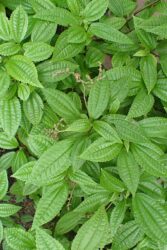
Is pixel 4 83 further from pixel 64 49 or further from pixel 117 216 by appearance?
pixel 117 216

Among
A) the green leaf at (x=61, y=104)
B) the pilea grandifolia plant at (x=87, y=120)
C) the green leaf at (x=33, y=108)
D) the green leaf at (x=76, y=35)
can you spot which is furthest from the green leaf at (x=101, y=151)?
the green leaf at (x=76, y=35)

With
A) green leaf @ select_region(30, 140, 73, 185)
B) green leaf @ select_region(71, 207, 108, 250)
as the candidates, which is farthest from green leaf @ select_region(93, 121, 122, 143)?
green leaf @ select_region(71, 207, 108, 250)

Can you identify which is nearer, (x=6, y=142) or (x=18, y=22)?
(x=18, y=22)

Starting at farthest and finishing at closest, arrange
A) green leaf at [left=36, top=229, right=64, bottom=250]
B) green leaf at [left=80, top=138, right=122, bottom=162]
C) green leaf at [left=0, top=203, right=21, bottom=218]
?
green leaf at [left=0, top=203, right=21, bottom=218] → green leaf at [left=80, top=138, right=122, bottom=162] → green leaf at [left=36, top=229, right=64, bottom=250]

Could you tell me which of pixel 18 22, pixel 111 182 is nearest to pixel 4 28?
pixel 18 22

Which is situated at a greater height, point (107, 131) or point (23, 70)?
point (23, 70)

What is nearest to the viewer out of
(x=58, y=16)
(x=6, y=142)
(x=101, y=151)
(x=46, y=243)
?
(x=46, y=243)

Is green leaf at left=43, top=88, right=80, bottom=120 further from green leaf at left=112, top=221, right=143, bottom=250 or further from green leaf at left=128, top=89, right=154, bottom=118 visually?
green leaf at left=112, top=221, right=143, bottom=250
